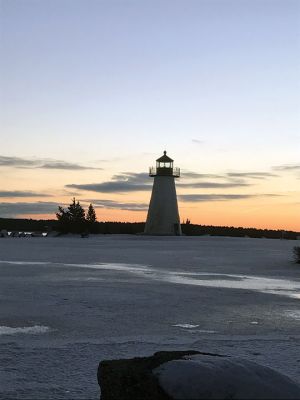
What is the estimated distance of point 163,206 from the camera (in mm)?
48781

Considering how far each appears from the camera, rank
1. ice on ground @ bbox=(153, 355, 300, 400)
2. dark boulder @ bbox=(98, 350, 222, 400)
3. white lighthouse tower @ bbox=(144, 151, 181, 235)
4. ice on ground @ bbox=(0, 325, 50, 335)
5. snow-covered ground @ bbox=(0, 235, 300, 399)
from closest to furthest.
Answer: ice on ground @ bbox=(153, 355, 300, 400)
dark boulder @ bbox=(98, 350, 222, 400)
snow-covered ground @ bbox=(0, 235, 300, 399)
ice on ground @ bbox=(0, 325, 50, 335)
white lighthouse tower @ bbox=(144, 151, 181, 235)

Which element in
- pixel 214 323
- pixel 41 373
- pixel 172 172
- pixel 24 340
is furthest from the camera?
pixel 172 172

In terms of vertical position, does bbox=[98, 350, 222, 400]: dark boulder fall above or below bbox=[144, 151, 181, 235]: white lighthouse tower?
below

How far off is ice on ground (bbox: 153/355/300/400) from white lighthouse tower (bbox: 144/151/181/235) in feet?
148

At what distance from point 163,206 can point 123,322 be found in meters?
41.1

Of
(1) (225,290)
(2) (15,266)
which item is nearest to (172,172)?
(2) (15,266)

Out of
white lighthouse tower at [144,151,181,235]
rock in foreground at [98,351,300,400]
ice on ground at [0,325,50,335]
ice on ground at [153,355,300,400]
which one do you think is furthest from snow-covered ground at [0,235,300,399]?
white lighthouse tower at [144,151,181,235]

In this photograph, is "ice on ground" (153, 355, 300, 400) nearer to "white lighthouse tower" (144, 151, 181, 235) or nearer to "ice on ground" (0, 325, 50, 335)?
"ice on ground" (0, 325, 50, 335)

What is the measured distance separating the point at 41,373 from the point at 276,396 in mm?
2618

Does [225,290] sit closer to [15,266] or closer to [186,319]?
[186,319]

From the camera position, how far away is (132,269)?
1658 cm

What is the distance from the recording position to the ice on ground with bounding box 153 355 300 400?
3174 millimetres

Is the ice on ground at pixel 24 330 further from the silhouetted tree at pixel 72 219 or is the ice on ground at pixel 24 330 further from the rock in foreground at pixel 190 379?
the silhouetted tree at pixel 72 219

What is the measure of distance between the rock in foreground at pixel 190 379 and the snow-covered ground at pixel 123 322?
96 cm
